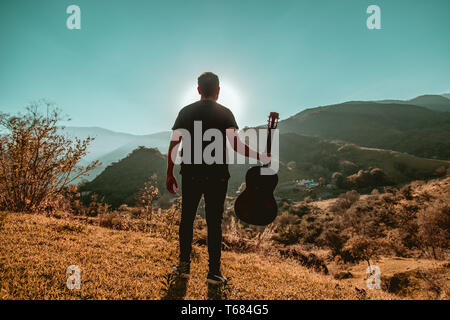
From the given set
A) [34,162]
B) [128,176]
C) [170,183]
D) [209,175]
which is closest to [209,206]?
[209,175]

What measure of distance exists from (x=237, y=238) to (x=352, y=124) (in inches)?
6853

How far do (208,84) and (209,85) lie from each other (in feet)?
0.07

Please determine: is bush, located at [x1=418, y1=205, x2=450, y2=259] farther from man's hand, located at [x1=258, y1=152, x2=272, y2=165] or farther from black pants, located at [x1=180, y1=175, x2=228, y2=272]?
black pants, located at [x1=180, y1=175, x2=228, y2=272]

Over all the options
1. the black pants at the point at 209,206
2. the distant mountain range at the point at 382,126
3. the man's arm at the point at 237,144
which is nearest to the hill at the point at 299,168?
the distant mountain range at the point at 382,126

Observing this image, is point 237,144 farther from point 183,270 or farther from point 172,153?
point 183,270

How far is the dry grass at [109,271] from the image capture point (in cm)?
221

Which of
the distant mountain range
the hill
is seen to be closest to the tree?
the hill

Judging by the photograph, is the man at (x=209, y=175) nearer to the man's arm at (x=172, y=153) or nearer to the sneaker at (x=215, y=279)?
the sneaker at (x=215, y=279)

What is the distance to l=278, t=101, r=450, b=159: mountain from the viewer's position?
97.8 metres

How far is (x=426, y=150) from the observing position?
3654 inches

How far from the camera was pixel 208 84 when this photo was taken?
2.80m

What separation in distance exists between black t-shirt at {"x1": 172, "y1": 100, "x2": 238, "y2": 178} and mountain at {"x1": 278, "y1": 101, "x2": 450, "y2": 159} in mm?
123811

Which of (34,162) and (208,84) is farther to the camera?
(34,162)
